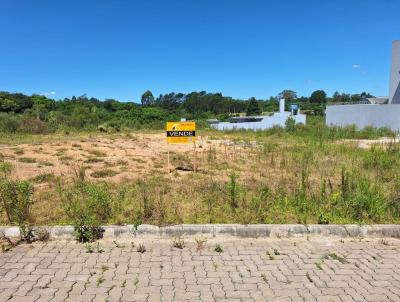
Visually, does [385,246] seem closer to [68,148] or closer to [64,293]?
[64,293]

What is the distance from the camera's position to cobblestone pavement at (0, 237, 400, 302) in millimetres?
3375

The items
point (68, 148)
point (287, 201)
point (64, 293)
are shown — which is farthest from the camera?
point (68, 148)

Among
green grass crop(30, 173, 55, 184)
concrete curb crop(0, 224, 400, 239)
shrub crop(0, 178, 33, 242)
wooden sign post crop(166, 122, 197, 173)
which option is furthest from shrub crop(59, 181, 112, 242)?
wooden sign post crop(166, 122, 197, 173)

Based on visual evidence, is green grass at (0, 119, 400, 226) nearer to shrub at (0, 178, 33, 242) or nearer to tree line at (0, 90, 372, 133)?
shrub at (0, 178, 33, 242)

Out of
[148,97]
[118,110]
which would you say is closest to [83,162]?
[118,110]

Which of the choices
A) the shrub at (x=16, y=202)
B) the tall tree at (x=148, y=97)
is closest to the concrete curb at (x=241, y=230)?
the shrub at (x=16, y=202)

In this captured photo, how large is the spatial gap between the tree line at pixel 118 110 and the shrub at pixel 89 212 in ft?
51.7

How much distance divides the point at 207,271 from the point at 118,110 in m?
56.3

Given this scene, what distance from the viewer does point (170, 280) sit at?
12.0 ft

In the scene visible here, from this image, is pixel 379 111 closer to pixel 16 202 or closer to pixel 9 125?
pixel 9 125

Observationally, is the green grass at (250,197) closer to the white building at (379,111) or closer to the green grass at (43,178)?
the green grass at (43,178)

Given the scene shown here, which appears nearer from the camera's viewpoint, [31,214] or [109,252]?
[109,252]

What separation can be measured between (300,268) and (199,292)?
1.22 meters

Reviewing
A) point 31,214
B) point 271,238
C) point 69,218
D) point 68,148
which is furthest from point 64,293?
point 68,148
